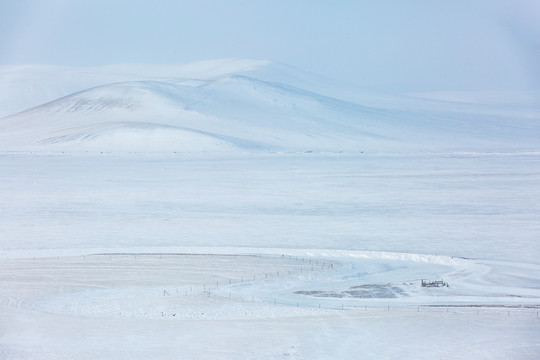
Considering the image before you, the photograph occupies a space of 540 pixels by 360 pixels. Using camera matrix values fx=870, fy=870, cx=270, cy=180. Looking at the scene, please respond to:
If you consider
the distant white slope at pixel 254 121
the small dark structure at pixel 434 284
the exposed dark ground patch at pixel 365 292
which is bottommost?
the exposed dark ground patch at pixel 365 292

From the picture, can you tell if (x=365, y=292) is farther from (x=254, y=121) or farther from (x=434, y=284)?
(x=254, y=121)

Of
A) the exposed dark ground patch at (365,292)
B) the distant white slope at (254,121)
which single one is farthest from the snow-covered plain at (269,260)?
the distant white slope at (254,121)

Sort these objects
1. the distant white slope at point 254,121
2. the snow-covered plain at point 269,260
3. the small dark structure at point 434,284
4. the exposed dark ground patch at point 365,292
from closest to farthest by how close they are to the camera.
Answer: the snow-covered plain at point 269,260
the exposed dark ground patch at point 365,292
the small dark structure at point 434,284
the distant white slope at point 254,121

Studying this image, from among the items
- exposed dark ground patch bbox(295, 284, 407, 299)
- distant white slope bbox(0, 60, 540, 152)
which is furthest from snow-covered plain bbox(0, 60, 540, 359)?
distant white slope bbox(0, 60, 540, 152)

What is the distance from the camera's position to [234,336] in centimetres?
997

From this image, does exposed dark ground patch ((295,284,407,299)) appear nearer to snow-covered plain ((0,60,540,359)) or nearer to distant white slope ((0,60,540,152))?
snow-covered plain ((0,60,540,359))

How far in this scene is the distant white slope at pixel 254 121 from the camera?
62.8 metres

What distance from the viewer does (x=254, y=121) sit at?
75062 mm

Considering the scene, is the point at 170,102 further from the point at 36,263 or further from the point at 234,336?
the point at 234,336

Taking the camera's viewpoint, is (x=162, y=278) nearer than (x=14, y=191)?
Yes

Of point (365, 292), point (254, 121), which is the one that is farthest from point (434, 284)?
point (254, 121)

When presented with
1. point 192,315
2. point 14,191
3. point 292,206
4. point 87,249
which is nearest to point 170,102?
point 14,191

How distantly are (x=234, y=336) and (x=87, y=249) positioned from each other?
6810 millimetres

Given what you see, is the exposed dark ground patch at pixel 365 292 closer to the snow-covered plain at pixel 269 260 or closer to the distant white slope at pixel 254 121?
the snow-covered plain at pixel 269 260
